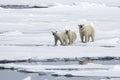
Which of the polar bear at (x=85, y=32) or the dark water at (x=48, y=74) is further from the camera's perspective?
the polar bear at (x=85, y=32)

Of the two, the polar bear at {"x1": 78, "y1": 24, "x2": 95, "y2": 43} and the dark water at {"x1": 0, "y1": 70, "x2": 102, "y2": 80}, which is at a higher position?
the polar bear at {"x1": 78, "y1": 24, "x2": 95, "y2": 43}

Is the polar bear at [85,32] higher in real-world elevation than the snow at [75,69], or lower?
higher

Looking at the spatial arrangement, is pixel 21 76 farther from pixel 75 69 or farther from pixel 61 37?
pixel 61 37

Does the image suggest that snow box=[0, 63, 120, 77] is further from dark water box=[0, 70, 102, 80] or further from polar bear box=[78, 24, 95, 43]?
polar bear box=[78, 24, 95, 43]

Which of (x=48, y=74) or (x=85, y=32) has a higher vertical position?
(x=85, y=32)

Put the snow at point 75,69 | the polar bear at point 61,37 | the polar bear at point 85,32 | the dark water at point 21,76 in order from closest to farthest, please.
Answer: the dark water at point 21,76 → the snow at point 75,69 → the polar bear at point 61,37 → the polar bear at point 85,32

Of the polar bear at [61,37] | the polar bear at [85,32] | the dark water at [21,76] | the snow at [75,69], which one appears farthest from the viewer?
the polar bear at [85,32]

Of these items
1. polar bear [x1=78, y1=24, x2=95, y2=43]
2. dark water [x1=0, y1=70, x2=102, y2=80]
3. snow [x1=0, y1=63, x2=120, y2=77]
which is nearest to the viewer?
dark water [x1=0, y1=70, x2=102, y2=80]

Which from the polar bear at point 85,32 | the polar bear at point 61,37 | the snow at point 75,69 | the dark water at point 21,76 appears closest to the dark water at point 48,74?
the dark water at point 21,76

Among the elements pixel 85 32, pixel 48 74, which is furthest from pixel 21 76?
pixel 85 32

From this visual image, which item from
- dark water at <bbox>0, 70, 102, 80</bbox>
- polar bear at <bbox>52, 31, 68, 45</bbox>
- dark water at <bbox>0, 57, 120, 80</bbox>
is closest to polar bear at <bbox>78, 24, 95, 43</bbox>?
polar bear at <bbox>52, 31, 68, 45</bbox>

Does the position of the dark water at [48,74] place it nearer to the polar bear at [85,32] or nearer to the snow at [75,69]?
the snow at [75,69]

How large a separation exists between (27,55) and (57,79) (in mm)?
2739

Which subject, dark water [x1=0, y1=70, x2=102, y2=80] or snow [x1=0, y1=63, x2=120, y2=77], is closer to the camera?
dark water [x1=0, y1=70, x2=102, y2=80]
